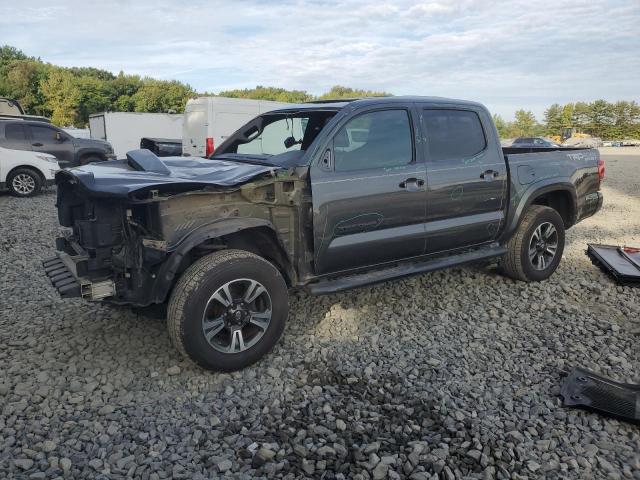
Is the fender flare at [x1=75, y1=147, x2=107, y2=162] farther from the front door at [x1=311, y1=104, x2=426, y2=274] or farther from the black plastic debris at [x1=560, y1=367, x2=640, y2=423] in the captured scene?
the black plastic debris at [x1=560, y1=367, x2=640, y2=423]

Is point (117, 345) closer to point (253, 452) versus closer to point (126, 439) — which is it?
point (126, 439)

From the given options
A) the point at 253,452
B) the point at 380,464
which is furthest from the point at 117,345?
the point at 380,464

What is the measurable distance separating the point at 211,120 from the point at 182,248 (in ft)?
36.5

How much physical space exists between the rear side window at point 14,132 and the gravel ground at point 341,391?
31.2ft

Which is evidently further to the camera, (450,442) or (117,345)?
(117,345)

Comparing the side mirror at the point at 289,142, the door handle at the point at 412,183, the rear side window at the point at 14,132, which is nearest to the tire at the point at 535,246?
the door handle at the point at 412,183

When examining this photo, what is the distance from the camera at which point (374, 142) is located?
163 inches

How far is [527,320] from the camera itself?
14.8ft

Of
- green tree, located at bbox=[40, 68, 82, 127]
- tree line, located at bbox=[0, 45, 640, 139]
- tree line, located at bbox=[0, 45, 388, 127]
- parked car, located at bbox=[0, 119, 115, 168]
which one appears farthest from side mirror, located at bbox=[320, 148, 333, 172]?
Result: green tree, located at bbox=[40, 68, 82, 127]

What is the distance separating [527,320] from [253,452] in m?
2.87

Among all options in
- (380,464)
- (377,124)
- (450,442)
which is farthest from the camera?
(377,124)

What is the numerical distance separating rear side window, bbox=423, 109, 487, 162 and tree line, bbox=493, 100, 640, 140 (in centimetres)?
7234

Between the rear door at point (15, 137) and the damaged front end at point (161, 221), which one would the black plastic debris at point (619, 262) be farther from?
the rear door at point (15, 137)

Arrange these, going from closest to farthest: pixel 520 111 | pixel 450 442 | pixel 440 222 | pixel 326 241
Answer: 1. pixel 450 442
2. pixel 326 241
3. pixel 440 222
4. pixel 520 111
